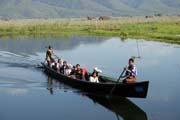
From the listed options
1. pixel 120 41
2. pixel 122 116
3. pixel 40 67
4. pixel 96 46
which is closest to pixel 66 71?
pixel 40 67

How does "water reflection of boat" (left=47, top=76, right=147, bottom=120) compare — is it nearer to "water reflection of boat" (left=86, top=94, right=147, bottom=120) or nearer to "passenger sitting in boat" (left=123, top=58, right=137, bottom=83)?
"water reflection of boat" (left=86, top=94, right=147, bottom=120)

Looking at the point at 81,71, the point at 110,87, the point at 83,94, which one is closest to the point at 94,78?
the point at 83,94

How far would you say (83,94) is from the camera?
28.6 meters

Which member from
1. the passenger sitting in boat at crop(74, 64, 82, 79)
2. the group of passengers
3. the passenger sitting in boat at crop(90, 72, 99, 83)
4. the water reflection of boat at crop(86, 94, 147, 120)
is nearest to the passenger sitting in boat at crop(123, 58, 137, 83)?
the group of passengers

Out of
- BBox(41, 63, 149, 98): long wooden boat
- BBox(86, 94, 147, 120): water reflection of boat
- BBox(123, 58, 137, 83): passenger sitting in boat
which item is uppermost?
BBox(123, 58, 137, 83): passenger sitting in boat

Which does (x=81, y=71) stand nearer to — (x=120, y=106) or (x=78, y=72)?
(x=78, y=72)

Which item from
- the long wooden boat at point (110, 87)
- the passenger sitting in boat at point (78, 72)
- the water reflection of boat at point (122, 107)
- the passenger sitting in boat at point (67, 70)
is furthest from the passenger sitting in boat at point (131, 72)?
the passenger sitting in boat at point (67, 70)

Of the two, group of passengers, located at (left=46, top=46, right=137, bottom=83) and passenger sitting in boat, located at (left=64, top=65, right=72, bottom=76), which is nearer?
group of passengers, located at (left=46, top=46, right=137, bottom=83)

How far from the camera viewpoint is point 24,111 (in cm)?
2416

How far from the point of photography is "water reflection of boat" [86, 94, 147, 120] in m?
23.5

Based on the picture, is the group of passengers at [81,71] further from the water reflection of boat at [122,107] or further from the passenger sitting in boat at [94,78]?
the water reflection of boat at [122,107]

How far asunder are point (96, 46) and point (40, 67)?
1994 cm

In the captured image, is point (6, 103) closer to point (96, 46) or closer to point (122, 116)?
point (122, 116)

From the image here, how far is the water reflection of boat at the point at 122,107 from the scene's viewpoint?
77.2 feet
